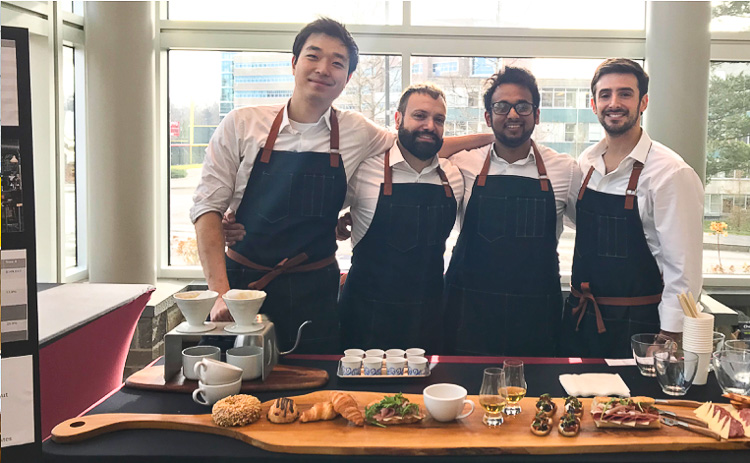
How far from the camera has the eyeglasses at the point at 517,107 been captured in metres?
2.89

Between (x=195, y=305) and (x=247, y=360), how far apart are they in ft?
0.79

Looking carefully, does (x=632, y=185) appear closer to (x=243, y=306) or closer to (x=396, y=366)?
(x=396, y=366)

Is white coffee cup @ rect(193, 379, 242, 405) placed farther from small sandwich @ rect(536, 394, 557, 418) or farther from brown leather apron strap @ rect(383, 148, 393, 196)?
brown leather apron strap @ rect(383, 148, 393, 196)

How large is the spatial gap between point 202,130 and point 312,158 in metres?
1.91

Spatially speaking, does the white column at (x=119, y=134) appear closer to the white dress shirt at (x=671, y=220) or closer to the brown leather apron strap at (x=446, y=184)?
the brown leather apron strap at (x=446, y=184)

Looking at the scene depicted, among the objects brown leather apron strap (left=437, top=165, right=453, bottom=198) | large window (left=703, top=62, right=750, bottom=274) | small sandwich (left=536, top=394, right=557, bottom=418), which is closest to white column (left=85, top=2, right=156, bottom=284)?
brown leather apron strap (left=437, top=165, right=453, bottom=198)

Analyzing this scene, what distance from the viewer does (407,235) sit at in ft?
9.41

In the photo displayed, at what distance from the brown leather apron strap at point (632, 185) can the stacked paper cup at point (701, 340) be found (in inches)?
29.0

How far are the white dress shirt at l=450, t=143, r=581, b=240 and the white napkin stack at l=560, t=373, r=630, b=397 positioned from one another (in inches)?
40.3

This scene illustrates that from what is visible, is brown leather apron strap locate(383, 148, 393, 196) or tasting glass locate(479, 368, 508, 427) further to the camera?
brown leather apron strap locate(383, 148, 393, 196)

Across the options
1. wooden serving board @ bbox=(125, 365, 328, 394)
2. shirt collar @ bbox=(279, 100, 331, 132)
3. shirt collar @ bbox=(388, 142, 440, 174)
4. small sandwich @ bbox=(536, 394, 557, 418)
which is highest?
shirt collar @ bbox=(279, 100, 331, 132)

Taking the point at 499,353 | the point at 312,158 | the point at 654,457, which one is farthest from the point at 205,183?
the point at 654,457

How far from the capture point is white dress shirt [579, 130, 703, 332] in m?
2.59

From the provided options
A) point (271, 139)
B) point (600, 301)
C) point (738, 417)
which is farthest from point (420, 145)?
point (738, 417)
